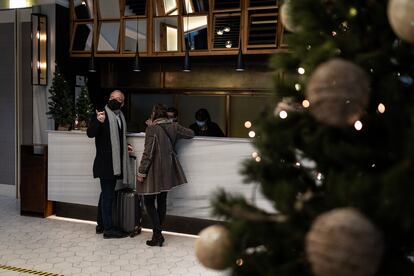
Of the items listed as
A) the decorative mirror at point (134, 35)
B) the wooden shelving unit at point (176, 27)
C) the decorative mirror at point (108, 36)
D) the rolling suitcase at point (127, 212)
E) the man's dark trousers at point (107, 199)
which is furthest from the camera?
the decorative mirror at point (108, 36)

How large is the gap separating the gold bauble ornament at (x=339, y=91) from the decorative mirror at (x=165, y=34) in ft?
20.6

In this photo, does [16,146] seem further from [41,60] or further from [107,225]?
[107,225]

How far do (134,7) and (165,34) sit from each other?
0.77m

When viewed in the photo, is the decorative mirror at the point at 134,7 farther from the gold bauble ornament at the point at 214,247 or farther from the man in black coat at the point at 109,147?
the gold bauble ornament at the point at 214,247

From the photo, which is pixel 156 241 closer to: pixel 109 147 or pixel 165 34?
pixel 109 147

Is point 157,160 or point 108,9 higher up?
point 108,9

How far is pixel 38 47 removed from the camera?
730 centimetres

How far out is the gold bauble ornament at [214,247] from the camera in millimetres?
1254

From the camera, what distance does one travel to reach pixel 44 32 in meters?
7.36

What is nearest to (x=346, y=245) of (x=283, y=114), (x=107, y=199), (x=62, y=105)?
(x=283, y=114)

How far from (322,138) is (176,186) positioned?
4.28 m

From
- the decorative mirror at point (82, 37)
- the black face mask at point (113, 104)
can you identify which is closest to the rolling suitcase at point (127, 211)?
the black face mask at point (113, 104)

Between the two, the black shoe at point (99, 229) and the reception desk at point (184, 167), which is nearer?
the reception desk at point (184, 167)

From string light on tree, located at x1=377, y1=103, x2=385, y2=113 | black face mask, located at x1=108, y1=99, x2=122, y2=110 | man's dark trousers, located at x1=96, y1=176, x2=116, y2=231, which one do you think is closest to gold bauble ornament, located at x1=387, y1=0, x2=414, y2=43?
string light on tree, located at x1=377, y1=103, x2=385, y2=113
